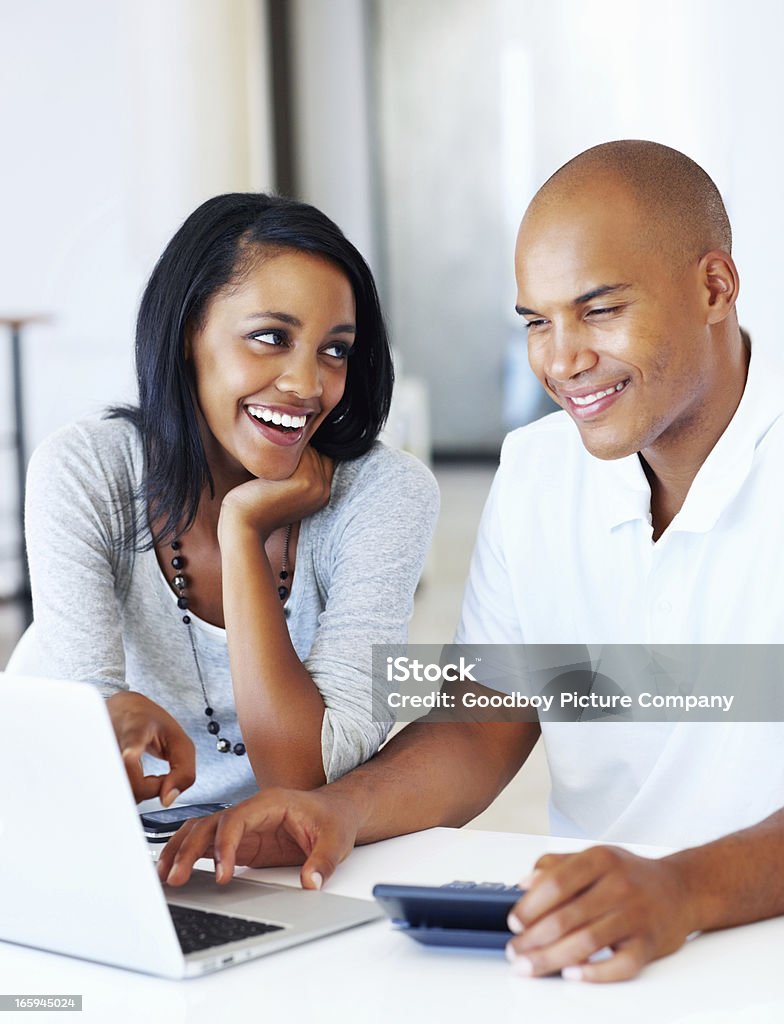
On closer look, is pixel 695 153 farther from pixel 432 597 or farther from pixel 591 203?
pixel 591 203

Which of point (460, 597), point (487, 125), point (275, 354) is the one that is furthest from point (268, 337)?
point (487, 125)

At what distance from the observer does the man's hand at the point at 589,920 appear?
858mm

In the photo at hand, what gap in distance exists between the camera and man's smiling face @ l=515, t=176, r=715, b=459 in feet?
4.54

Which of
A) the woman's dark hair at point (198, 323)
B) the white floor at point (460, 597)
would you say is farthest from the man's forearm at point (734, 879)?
the white floor at point (460, 597)

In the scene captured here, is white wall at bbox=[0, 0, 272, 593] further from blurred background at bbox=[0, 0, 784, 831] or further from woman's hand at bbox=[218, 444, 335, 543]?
woman's hand at bbox=[218, 444, 335, 543]

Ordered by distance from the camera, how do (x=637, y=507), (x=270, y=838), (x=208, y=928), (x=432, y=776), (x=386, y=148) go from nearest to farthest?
(x=208, y=928) < (x=270, y=838) < (x=432, y=776) < (x=637, y=507) < (x=386, y=148)

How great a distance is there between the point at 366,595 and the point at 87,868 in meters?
0.72

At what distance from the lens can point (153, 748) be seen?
123cm

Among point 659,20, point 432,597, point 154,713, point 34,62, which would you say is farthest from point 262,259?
point 659,20

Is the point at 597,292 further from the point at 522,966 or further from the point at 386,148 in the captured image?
the point at 386,148

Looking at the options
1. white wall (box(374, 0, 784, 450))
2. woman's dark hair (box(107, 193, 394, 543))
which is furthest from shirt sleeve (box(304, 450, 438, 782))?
white wall (box(374, 0, 784, 450))

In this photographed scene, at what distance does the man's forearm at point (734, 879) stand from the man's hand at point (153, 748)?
1.46 feet

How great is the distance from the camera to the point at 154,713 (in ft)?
4.23

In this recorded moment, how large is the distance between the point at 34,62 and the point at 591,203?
4.68 metres
